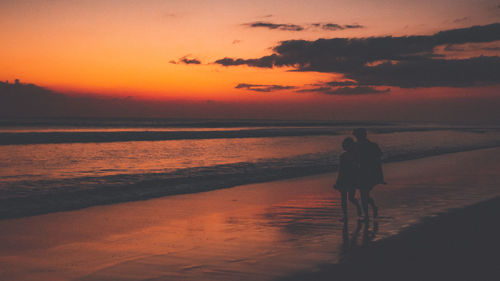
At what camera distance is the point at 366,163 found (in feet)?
33.1

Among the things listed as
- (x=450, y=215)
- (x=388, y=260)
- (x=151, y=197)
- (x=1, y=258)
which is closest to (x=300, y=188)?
(x=151, y=197)

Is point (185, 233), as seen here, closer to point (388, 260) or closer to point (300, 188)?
point (388, 260)

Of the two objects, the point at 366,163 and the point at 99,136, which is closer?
the point at 366,163

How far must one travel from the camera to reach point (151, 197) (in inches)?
562

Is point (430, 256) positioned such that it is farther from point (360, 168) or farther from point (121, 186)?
point (121, 186)

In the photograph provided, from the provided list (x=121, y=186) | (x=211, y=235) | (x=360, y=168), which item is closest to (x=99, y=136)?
(x=121, y=186)

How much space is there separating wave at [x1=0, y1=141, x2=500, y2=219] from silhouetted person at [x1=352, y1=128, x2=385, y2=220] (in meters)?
6.68

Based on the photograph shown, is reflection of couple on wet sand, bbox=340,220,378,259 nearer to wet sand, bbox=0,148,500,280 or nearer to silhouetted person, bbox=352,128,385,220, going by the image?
wet sand, bbox=0,148,500,280

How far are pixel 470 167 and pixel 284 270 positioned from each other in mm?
18502

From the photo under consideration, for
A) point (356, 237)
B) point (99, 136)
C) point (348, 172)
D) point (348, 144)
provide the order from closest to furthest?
point (356, 237)
point (348, 144)
point (348, 172)
point (99, 136)

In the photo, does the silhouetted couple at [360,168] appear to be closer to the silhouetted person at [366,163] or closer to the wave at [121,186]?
the silhouetted person at [366,163]

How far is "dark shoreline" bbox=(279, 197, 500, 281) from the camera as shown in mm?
6129

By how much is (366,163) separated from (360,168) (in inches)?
6.1

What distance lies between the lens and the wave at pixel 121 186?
1293 cm
